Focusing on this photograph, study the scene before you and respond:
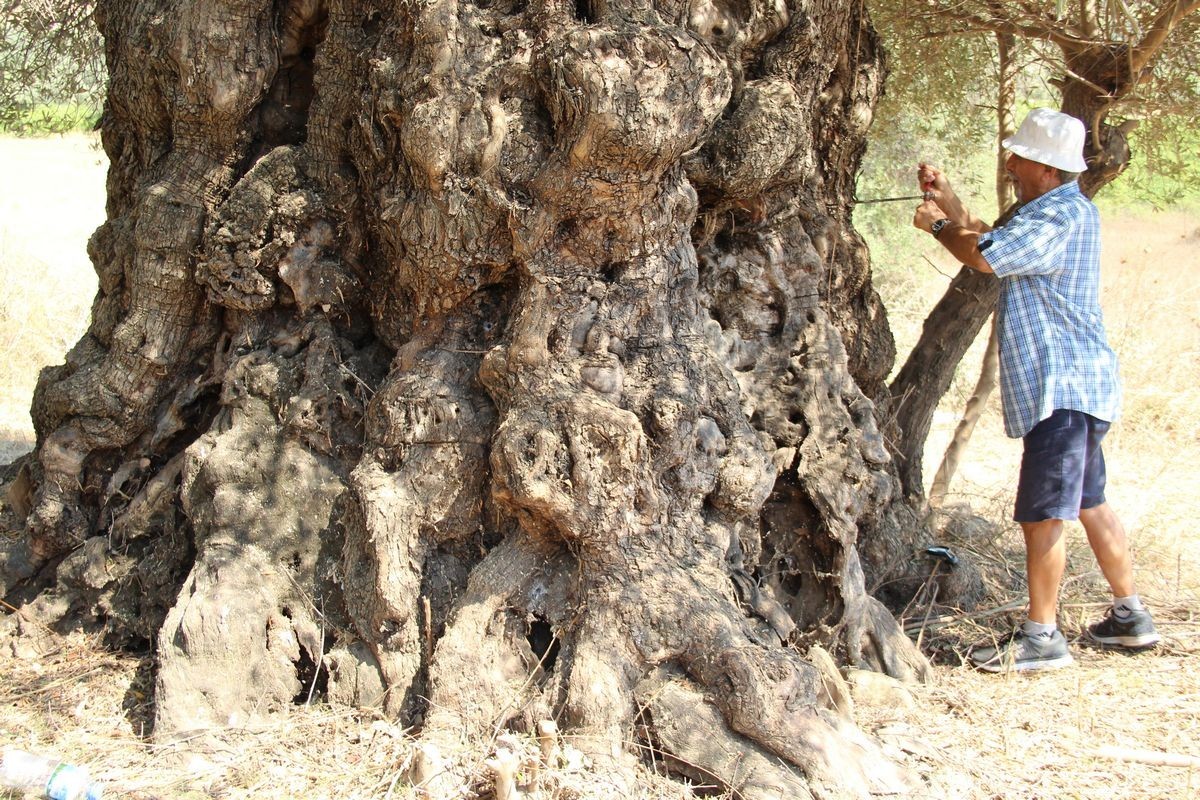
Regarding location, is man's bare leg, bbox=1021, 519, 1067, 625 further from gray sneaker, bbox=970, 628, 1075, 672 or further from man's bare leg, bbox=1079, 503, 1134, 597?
man's bare leg, bbox=1079, 503, 1134, 597

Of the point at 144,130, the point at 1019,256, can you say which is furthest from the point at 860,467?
the point at 144,130

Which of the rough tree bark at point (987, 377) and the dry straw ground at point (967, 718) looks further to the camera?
the rough tree bark at point (987, 377)

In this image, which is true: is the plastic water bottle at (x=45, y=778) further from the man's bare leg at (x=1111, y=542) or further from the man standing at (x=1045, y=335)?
the man's bare leg at (x=1111, y=542)

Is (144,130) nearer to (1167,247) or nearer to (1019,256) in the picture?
(1019,256)

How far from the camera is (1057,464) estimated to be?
381cm

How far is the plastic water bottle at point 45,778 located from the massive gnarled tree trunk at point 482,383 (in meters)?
0.34

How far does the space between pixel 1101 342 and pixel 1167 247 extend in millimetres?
13787

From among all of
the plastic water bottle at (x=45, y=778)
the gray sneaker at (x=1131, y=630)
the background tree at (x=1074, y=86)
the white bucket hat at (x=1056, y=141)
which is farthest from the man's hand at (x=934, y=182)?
the plastic water bottle at (x=45, y=778)

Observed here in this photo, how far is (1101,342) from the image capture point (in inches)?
151

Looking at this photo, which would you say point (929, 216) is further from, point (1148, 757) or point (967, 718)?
point (1148, 757)

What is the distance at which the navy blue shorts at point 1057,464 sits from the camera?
3.80m

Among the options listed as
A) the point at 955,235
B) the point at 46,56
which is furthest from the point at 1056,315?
the point at 46,56

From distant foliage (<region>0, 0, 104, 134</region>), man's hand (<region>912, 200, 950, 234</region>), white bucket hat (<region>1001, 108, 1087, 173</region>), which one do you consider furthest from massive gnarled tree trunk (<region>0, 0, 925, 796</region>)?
distant foliage (<region>0, 0, 104, 134</region>)

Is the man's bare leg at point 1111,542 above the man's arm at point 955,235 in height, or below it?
below
